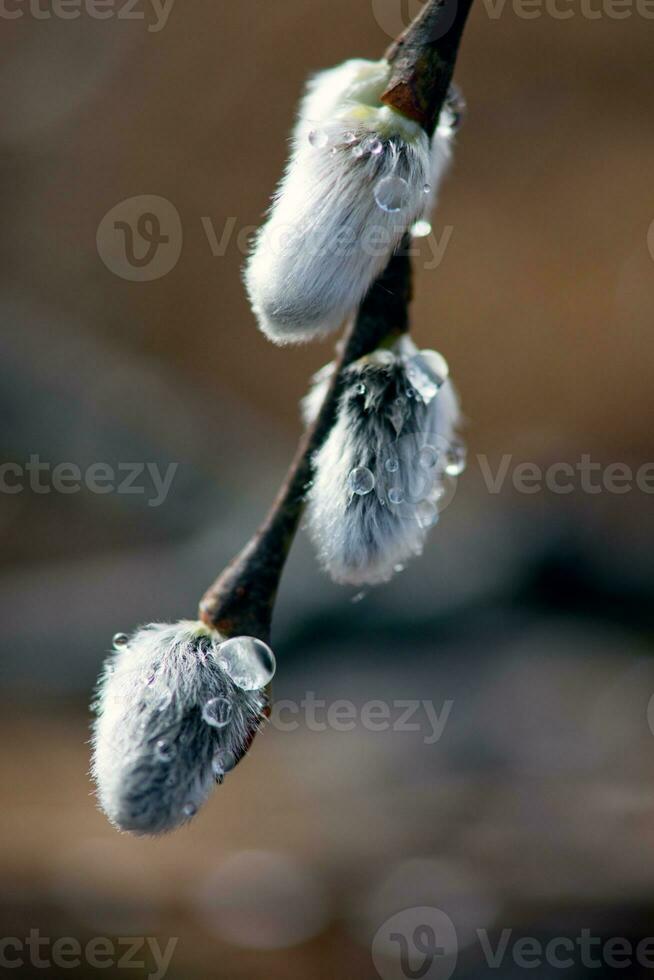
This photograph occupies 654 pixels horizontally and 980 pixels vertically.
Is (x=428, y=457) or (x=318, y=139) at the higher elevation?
(x=318, y=139)

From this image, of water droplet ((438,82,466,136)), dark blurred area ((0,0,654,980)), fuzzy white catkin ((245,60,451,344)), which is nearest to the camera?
fuzzy white catkin ((245,60,451,344))

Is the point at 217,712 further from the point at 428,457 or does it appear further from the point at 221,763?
the point at 428,457

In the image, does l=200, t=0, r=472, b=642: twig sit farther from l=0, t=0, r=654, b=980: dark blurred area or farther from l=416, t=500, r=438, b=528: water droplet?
l=0, t=0, r=654, b=980: dark blurred area

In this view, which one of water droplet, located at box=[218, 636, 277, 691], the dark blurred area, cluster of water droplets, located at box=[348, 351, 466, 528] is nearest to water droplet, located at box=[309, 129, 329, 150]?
cluster of water droplets, located at box=[348, 351, 466, 528]

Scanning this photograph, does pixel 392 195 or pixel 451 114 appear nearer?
pixel 392 195

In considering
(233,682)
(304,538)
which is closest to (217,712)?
(233,682)

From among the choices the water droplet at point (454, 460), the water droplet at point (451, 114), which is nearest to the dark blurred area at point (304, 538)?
the water droplet at point (454, 460)

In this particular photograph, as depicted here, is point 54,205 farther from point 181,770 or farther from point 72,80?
point 181,770
